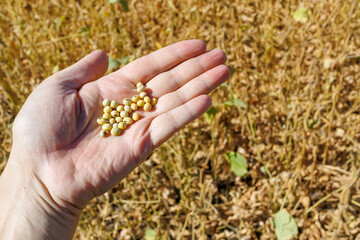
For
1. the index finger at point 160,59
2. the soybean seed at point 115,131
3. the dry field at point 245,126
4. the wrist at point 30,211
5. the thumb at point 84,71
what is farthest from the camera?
the dry field at point 245,126

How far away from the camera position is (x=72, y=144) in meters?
1.74

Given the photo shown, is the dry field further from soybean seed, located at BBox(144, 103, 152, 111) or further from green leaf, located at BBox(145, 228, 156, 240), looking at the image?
soybean seed, located at BBox(144, 103, 152, 111)

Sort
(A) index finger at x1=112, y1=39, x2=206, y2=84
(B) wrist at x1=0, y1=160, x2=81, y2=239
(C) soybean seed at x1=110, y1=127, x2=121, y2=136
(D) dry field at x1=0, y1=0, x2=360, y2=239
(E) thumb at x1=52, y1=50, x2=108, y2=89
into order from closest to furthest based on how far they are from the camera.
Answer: (B) wrist at x1=0, y1=160, x2=81, y2=239 → (C) soybean seed at x1=110, y1=127, x2=121, y2=136 → (E) thumb at x1=52, y1=50, x2=108, y2=89 → (A) index finger at x1=112, y1=39, x2=206, y2=84 → (D) dry field at x1=0, y1=0, x2=360, y2=239

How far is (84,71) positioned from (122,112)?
338 millimetres

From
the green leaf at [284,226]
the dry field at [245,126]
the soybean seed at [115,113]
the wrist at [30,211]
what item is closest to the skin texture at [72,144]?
the wrist at [30,211]

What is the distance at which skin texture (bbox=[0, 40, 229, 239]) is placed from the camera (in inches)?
64.3

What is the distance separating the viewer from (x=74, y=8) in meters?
3.41

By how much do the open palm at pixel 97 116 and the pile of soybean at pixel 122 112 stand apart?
1.6 inches

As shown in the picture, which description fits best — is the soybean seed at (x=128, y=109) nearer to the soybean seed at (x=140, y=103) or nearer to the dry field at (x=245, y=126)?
the soybean seed at (x=140, y=103)

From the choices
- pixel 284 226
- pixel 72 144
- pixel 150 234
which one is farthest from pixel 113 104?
pixel 284 226

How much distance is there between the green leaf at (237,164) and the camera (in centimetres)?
223

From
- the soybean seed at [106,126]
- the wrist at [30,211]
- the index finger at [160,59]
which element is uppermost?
the index finger at [160,59]

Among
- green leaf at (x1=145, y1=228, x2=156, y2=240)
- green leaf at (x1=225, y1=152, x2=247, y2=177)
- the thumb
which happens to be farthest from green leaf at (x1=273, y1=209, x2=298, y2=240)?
the thumb

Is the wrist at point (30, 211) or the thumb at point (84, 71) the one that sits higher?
the thumb at point (84, 71)
